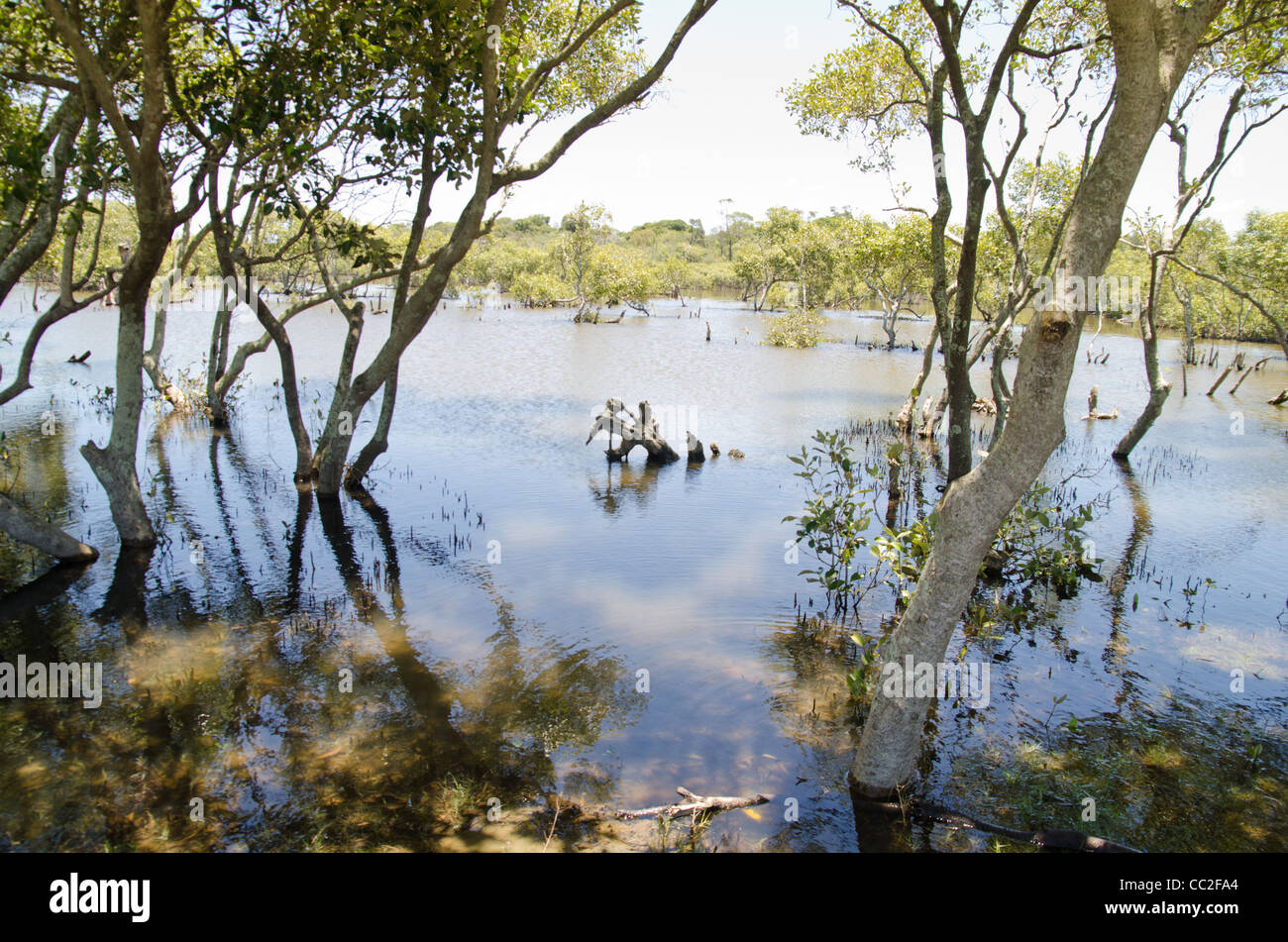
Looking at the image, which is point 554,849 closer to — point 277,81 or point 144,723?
point 144,723

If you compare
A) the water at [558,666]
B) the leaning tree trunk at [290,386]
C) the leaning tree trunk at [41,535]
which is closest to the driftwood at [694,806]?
the water at [558,666]

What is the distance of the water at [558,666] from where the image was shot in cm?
589

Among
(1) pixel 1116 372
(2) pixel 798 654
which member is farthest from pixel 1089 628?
(1) pixel 1116 372

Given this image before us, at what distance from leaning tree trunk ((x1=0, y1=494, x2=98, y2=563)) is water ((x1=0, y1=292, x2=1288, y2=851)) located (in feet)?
1.19

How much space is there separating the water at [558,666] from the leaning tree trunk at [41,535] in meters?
0.36

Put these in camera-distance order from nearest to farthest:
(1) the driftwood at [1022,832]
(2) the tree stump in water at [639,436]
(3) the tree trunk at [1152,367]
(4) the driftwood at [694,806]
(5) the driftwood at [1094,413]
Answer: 1. (1) the driftwood at [1022,832]
2. (4) the driftwood at [694,806]
3. (3) the tree trunk at [1152,367]
4. (2) the tree stump in water at [639,436]
5. (5) the driftwood at [1094,413]

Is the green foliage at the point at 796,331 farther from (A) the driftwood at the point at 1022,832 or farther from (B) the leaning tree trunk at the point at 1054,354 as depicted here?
(B) the leaning tree trunk at the point at 1054,354

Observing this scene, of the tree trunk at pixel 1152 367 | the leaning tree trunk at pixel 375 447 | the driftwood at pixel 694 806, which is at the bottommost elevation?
the driftwood at pixel 694 806

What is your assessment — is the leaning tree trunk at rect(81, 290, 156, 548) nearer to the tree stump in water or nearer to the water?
the water

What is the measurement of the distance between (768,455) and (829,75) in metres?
7.90

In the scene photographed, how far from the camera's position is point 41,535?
9.88 m

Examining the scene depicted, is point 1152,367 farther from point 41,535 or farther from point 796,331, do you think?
point 796,331

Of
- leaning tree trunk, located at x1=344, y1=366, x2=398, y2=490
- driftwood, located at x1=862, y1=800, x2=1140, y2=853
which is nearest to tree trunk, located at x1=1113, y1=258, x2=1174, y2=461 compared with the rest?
driftwood, located at x1=862, y1=800, x2=1140, y2=853
